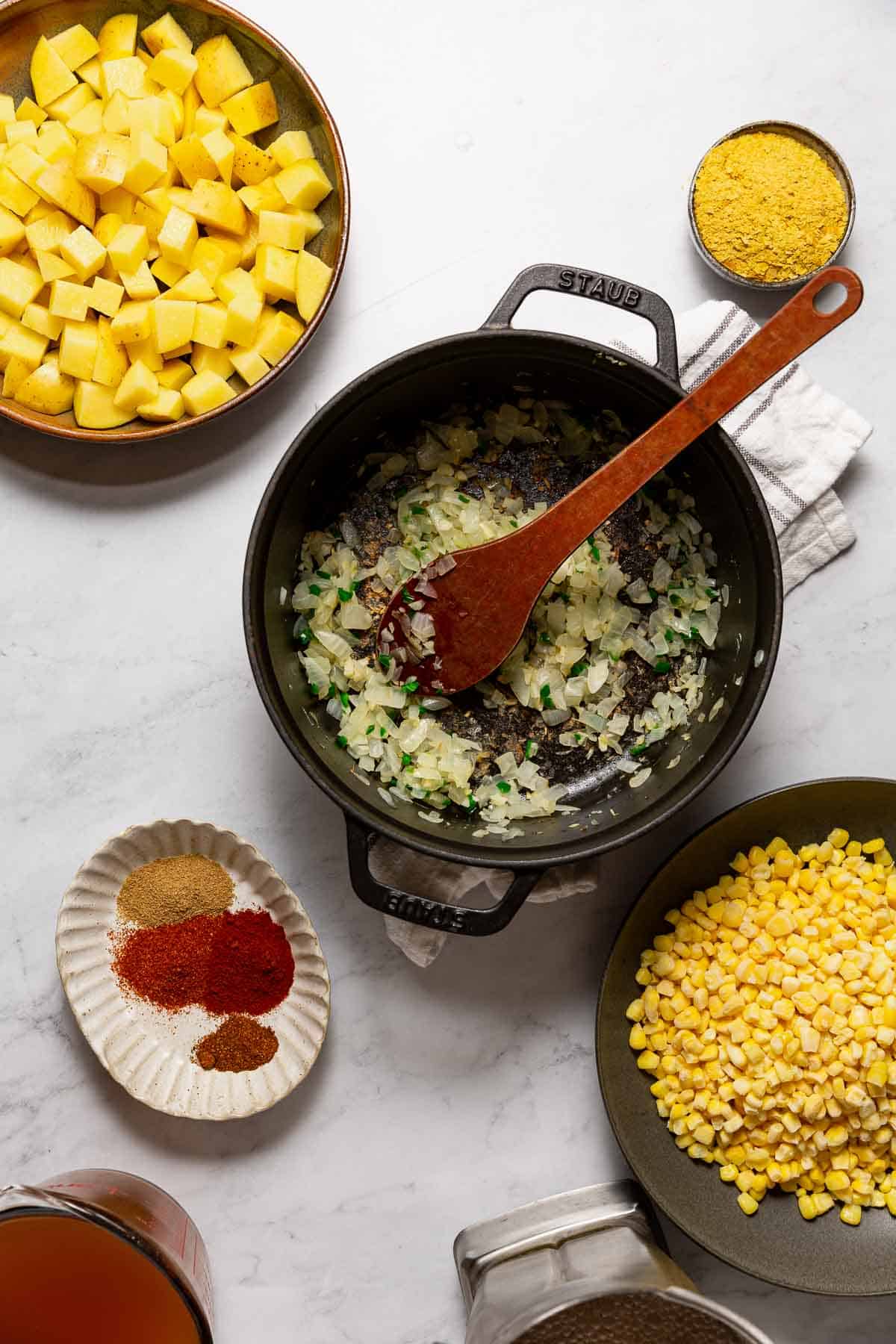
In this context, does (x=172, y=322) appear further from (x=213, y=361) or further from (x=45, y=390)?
(x=45, y=390)

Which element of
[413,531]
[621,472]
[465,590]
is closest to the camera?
[621,472]

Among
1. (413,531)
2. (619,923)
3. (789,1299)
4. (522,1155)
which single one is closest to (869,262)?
(413,531)

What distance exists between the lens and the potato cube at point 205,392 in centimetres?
179

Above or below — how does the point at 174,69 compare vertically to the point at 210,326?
above

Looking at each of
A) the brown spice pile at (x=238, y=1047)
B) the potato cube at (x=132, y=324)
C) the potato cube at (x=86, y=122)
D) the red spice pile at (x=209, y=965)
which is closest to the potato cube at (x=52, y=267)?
the potato cube at (x=132, y=324)

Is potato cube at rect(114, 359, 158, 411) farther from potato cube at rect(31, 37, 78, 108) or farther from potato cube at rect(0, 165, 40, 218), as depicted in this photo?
potato cube at rect(31, 37, 78, 108)

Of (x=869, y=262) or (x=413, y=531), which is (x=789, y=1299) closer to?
(x=413, y=531)

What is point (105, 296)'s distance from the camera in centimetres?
178

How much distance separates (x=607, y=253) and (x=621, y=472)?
1.94ft

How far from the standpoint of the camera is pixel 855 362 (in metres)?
1.92

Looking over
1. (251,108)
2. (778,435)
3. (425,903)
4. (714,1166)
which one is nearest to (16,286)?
(251,108)

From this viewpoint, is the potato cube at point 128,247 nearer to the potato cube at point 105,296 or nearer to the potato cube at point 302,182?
the potato cube at point 105,296

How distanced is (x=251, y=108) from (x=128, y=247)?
0.32 meters

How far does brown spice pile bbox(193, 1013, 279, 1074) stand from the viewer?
1871 mm
